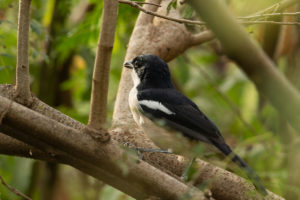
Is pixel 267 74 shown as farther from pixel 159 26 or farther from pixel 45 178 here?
pixel 45 178

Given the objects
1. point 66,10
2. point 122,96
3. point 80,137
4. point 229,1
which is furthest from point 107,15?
point 229,1

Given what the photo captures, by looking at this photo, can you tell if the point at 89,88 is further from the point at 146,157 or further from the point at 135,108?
the point at 146,157

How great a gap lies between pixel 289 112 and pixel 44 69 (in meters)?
5.48

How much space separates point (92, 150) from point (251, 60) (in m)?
1.24

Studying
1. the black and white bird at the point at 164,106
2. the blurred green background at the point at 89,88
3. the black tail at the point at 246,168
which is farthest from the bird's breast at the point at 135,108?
the blurred green background at the point at 89,88

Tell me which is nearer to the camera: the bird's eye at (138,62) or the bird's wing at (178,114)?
the bird's wing at (178,114)

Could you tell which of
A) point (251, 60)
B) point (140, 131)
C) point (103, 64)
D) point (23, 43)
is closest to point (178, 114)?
point (140, 131)

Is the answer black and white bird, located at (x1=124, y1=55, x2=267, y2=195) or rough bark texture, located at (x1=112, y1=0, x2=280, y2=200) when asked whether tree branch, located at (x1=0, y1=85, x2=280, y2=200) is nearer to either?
rough bark texture, located at (x1=112, y1=0, x2=280, y2=200)

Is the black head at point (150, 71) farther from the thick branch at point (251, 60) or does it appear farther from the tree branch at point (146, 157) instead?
the thick branch at point (251, 60)

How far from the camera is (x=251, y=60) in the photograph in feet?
2.97

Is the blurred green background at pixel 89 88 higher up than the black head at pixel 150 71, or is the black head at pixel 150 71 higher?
the black head at pixel 150 71

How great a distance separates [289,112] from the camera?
93 cm

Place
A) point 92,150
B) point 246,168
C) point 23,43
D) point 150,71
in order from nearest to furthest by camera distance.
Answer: point 92,150 → point 23,43 → point 246,168 → point 150,71

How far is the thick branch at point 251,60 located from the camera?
0.88 metres
